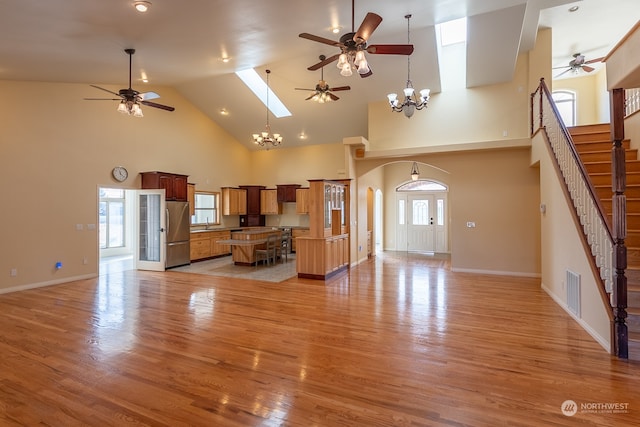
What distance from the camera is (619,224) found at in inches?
118

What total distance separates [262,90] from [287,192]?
138 inches

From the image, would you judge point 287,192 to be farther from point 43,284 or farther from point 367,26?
point 367,26

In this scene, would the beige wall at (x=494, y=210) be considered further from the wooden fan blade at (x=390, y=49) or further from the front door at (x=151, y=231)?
the front door at (x=151, y=231)

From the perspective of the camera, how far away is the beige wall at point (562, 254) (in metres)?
3.45

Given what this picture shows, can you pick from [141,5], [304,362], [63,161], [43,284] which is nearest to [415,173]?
[304,362]

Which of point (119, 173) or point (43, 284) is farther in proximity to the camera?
point (119, 173)

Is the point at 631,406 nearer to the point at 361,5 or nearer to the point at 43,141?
the point at 361,5

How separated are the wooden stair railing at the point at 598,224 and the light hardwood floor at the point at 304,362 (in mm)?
480

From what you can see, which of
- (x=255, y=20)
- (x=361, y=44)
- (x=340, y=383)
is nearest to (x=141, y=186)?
(x=255, y=20)

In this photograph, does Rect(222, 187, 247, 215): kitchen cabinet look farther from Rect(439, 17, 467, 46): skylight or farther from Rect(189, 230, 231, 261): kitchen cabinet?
Rect(439, 17, 467, 46): skylight

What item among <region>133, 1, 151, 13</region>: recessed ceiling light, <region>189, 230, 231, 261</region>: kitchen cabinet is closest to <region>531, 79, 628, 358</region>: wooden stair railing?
<region>133, 1, 151, 13</region>: recessed ceiling light

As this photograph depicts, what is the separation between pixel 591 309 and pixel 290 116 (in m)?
8.11

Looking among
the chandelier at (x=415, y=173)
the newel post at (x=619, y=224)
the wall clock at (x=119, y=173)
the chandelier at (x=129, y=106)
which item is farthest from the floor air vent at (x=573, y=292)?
the wall clock at (x=119, y=173)

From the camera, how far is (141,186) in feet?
25.8
